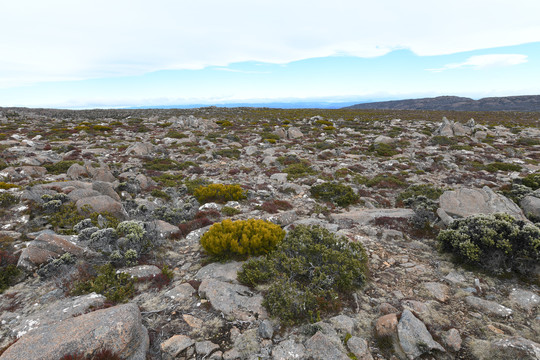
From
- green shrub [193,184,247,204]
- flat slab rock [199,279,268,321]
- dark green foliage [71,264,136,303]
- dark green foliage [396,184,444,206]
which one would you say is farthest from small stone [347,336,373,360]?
dark green foliage [396,184,444,206]

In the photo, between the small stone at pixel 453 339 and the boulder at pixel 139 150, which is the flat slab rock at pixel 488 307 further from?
the boulder at pixel 139 150

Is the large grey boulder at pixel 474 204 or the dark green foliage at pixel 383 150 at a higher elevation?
the dark green foliage at pixel 383 150

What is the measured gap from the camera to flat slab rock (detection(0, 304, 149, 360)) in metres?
3.38

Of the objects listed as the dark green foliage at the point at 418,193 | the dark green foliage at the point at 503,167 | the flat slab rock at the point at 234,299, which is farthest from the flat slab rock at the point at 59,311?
the dark green foliage at the point at 503,167

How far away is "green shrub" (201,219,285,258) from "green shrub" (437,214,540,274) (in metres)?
4.61

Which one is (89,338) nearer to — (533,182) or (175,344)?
(175,344)

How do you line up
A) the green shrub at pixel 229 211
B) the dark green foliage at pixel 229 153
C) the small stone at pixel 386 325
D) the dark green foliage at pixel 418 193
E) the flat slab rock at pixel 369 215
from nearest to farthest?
the small stone at pixel 386 325
the flat slab rock at pixel 369 215
the green shrub at pixel 229 211
the dark green foliage at pixel 418 193
the dark green foliage at pixel 229 153

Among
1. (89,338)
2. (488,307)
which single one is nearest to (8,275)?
(89,338)

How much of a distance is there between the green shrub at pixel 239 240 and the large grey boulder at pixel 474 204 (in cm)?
596

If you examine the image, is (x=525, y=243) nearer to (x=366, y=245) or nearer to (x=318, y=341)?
(x=366, y=245)

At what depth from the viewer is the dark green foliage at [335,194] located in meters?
11.1

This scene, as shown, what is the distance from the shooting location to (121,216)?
853 centimetres

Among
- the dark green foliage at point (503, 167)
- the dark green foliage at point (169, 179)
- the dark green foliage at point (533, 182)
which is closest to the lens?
the dark green foliage at point (533, 182)

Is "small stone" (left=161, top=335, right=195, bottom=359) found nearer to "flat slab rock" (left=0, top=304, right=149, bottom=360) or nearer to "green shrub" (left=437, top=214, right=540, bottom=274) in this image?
"flat slab rock" (left=0, top=304, right=149, bottom=360)
